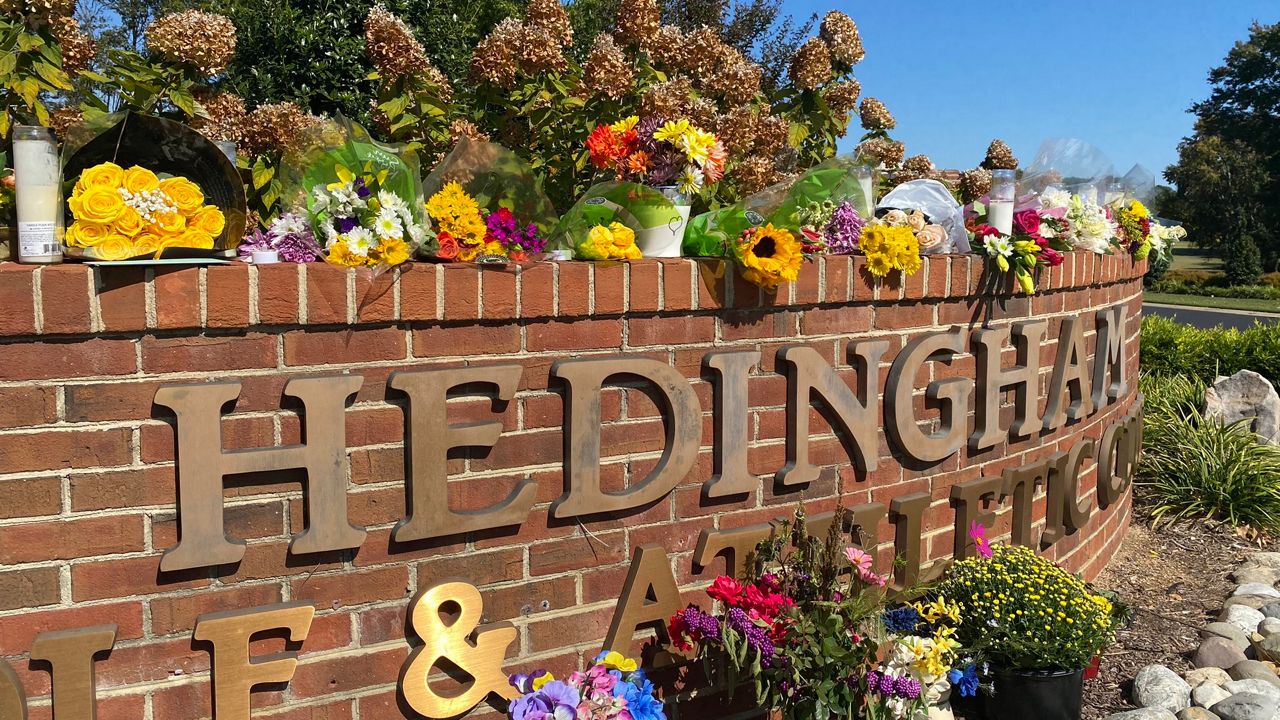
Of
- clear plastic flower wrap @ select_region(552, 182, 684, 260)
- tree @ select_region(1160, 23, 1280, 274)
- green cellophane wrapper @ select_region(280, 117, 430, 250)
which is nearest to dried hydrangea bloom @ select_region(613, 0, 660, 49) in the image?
clear plastic flower wrap @ select_region(552, 182, 684, 260)

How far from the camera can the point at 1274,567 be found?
16.3ft

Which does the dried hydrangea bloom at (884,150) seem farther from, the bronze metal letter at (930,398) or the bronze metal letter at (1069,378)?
the bronze metal letter at (930,398)

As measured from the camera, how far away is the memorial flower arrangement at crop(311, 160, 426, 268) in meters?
2.33

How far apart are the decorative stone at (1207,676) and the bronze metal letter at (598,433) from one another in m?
2.37

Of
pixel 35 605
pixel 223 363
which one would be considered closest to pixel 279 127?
pixel 223 363

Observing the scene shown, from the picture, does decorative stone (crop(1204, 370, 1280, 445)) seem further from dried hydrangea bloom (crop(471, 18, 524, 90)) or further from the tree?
the tree

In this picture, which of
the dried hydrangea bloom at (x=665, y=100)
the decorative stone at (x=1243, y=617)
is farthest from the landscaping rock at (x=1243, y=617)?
the dried hydrangea bloom at (x=665, y=100)

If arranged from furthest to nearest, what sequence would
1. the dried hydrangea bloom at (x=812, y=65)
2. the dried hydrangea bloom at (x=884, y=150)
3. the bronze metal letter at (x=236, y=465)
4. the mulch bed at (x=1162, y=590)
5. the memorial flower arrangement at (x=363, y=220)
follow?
1. the dried hydrangea bloom at (x=884, y=150)
2. the dried hydrangea bloom at (x=812, y=65)
3. the mulch bed at (x=1162, y=590)
4. the memorial flower arrangement at (x=363, y=220)
5. the bronze metal letter at (x=236, y=465)

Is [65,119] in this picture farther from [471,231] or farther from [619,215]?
[619,215]

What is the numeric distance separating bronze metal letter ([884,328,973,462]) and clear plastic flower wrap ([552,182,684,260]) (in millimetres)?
1042

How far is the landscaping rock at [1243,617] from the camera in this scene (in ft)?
13.5

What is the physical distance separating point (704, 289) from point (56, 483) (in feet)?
5.74

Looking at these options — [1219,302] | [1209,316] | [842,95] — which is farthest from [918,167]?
[1219,302]

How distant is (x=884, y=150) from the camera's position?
4824 mm
